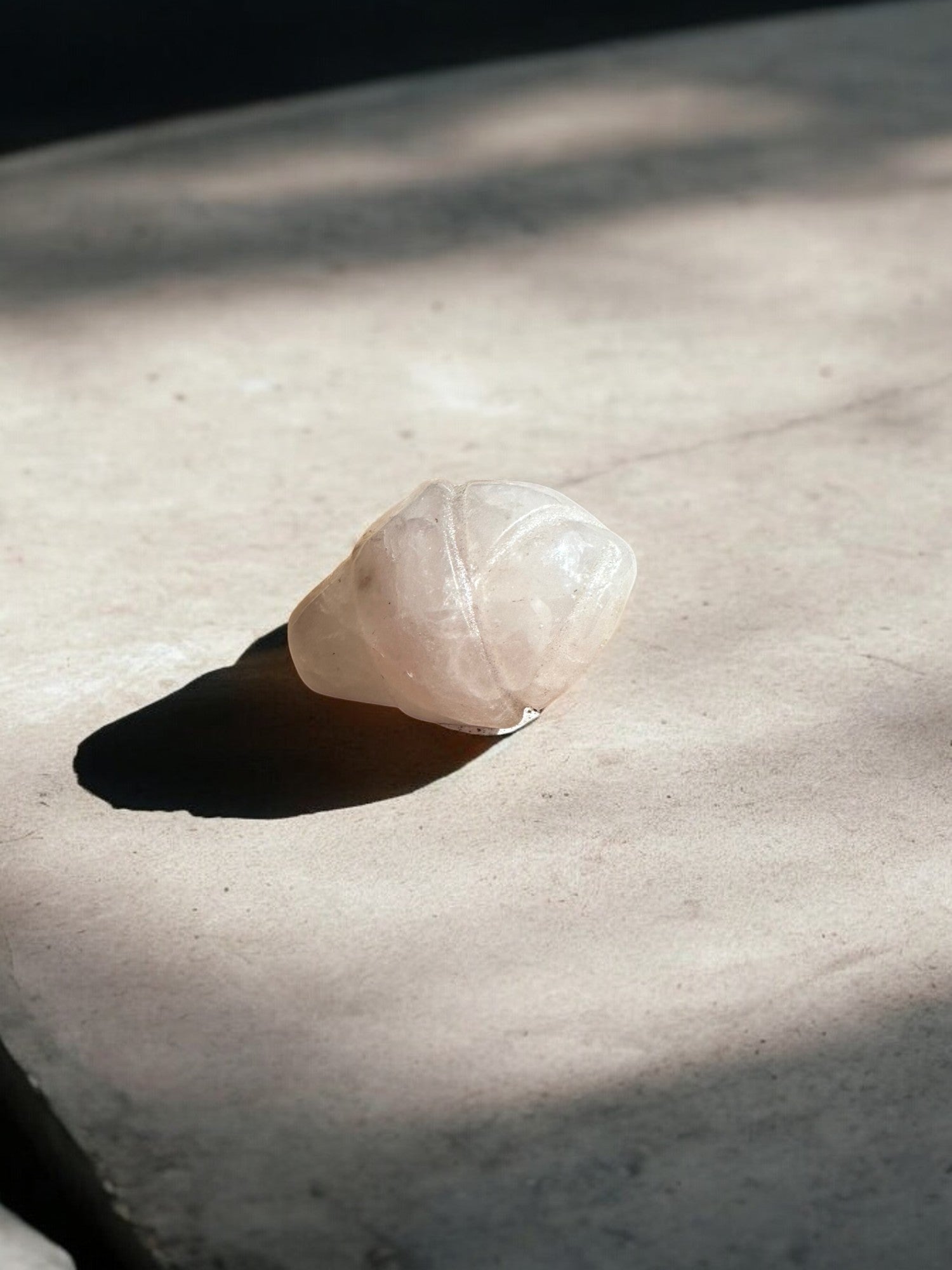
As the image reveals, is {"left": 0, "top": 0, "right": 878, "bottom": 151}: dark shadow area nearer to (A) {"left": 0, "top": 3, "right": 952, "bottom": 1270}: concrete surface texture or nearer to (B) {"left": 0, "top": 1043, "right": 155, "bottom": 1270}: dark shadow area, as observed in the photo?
(A) {"left": 0, "top": 3, "right": 952, "bottom": 1270}: concrete surface texture

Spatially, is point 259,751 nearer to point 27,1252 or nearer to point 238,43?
point 27,1252

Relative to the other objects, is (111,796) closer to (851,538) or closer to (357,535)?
(357,535)

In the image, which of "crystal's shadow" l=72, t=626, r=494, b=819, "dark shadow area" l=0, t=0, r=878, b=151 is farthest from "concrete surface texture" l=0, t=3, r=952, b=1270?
"dark shadow area" l=0, t=0, r=878, b=151

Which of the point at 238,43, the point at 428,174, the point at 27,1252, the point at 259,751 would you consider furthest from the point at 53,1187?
the point at 238,43

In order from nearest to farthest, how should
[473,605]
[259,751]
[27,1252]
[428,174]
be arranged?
[27,1252] < [473,605] < [259,751] < [428,174]

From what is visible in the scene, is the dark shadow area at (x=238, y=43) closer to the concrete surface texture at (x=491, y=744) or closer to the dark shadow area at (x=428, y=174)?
the dark shadow area at (x=428, y=174)

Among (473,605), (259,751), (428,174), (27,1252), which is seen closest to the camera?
(27,1252)

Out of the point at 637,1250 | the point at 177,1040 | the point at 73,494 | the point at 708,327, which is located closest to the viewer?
the point at 637,1250

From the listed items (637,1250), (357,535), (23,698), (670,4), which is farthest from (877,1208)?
(670,4)
